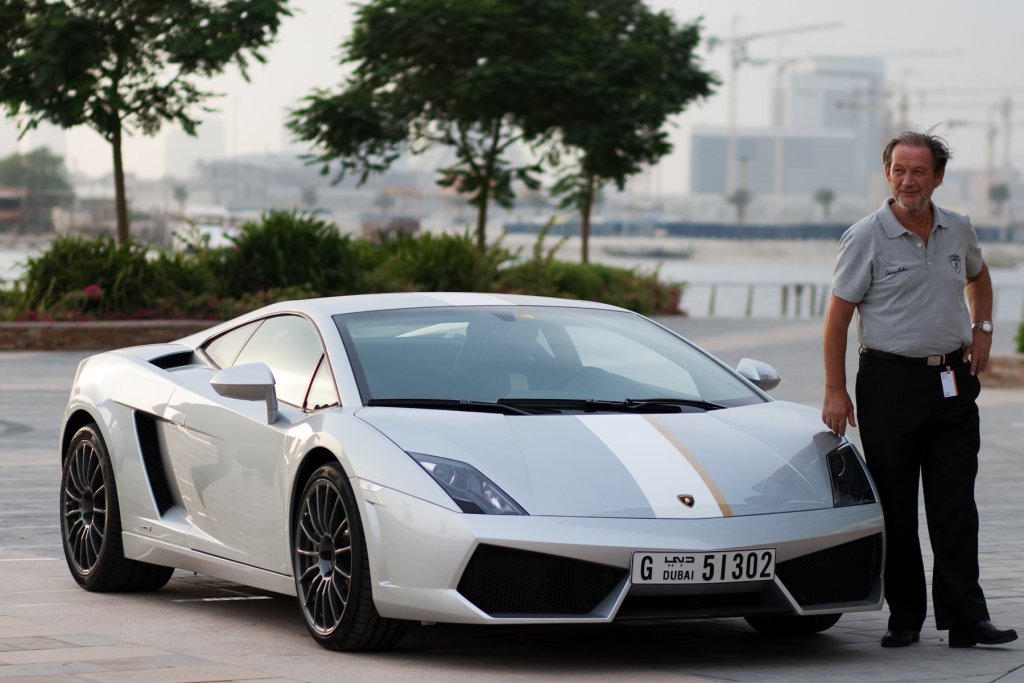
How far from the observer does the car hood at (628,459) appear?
212 inches

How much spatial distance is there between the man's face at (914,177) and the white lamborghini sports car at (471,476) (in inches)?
32.7

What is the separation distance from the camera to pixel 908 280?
5957mm

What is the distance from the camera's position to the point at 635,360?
6.43 meters

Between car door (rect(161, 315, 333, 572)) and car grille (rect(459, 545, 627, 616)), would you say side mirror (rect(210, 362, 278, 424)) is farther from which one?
car grille (rect(459, 545, 627, 616))

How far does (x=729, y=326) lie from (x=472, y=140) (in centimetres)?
632

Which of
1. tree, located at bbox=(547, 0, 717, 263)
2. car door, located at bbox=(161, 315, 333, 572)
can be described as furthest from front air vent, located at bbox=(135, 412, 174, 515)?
tree, located at bbox=(547, 0, 717, 263)

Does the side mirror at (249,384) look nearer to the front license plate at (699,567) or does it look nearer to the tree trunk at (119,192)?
the front license plate at (699,567)

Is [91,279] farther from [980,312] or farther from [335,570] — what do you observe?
[980,312]

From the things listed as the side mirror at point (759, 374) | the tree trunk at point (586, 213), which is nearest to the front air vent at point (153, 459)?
the side mirror at point (759, 374)

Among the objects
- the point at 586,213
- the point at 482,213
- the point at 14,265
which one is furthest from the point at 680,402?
the point at 586,213

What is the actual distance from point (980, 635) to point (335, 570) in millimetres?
2091

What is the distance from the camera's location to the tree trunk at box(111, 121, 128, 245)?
84.6ft

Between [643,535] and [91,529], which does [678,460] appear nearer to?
[643,535]

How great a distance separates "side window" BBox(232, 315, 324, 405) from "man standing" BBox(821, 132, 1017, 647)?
1.80m
